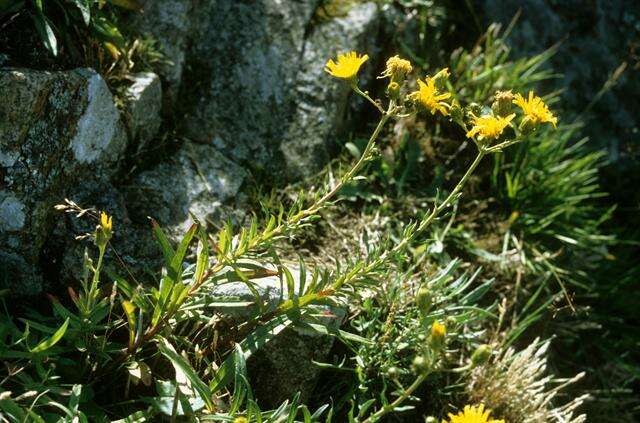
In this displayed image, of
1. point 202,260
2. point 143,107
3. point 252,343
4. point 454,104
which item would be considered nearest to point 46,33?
point 143,107

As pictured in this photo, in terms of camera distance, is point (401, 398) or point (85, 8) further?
point (85, 8)

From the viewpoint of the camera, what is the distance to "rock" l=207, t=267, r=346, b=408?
2482mm

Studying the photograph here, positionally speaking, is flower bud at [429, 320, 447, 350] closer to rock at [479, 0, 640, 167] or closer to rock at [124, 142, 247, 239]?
rock at [124, 142, 247, 239]

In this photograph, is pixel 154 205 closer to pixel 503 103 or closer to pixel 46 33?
pixel 46 33

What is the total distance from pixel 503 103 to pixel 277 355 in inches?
46.7

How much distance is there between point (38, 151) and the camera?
93.4 inches

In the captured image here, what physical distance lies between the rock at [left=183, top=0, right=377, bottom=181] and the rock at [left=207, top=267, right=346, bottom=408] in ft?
2.60

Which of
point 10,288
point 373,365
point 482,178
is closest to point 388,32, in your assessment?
point 482,178

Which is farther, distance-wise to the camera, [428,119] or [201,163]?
[428,119]

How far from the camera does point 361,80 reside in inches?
140

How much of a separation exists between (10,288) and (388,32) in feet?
7.56

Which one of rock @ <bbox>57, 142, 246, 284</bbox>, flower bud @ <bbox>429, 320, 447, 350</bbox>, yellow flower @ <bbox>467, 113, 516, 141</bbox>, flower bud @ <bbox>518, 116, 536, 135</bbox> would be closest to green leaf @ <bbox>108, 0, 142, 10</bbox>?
rock @ <bbox>57, 142, 246, 284</bbox>

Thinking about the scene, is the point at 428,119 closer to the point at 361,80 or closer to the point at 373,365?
the point at 361,80

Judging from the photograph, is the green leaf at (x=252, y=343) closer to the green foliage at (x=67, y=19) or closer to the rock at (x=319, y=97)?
the rock at (x=319, y=97)
